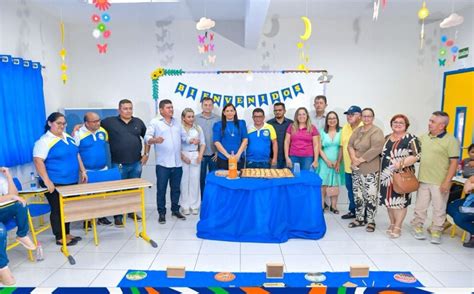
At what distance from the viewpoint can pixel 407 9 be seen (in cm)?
476

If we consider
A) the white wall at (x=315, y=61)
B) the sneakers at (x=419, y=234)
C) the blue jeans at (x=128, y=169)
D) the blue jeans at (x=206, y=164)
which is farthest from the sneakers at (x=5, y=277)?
the sneakers at (x=419, y=234)

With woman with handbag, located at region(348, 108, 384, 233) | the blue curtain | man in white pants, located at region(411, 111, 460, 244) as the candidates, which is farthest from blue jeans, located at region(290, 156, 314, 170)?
the blue curtain

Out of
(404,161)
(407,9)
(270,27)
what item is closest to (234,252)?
(404,161)

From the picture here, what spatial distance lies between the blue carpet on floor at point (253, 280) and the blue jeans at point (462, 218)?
3.39ft

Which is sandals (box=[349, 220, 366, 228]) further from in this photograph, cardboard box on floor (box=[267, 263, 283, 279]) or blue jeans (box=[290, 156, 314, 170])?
cardboard box on floor (box=[267, 263, 283, 279])

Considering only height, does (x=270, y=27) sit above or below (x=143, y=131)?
above

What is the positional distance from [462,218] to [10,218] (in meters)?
4.08

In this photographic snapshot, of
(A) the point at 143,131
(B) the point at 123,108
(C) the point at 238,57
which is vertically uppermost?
(C) the point at 238,57

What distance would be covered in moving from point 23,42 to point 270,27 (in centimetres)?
337

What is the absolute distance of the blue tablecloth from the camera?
11.3 feet

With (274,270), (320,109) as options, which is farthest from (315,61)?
(274,270)

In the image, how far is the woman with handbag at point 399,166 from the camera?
11.2ft

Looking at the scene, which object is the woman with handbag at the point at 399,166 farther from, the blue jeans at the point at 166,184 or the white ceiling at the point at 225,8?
the blue jeans at the point at 166,184

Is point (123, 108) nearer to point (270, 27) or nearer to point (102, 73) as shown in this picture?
point (102, 73)
